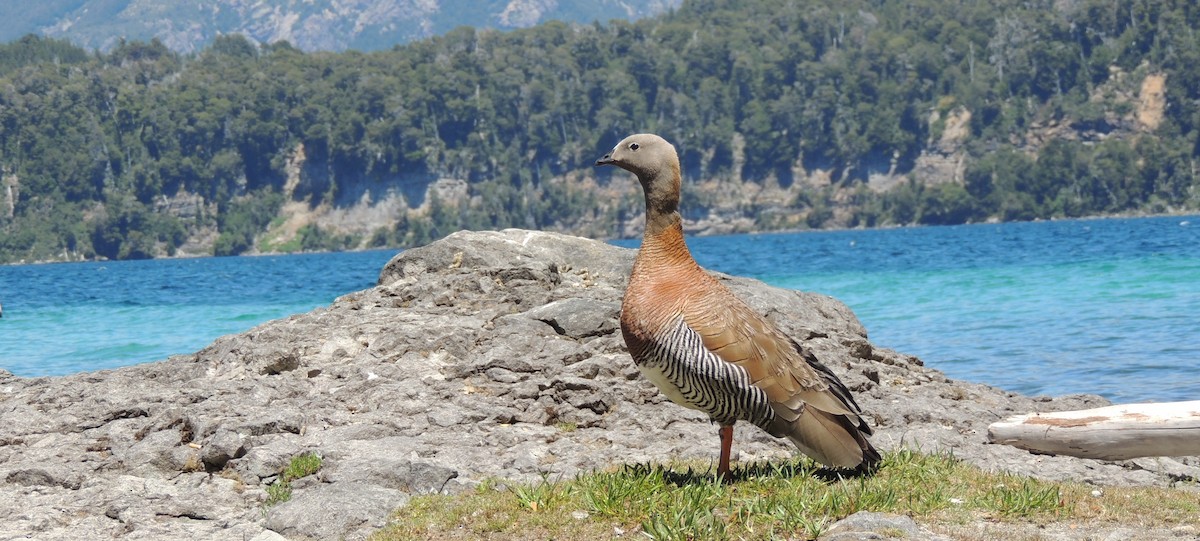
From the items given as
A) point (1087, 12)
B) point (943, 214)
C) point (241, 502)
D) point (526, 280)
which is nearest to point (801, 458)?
point (241, 502)

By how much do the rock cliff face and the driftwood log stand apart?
177 millimetres

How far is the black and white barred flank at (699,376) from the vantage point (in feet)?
26.1

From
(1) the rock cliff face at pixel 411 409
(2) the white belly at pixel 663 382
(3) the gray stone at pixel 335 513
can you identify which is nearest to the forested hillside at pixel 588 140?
(1) the rock cliff face at pixel 411 409

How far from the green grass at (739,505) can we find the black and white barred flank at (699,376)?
49 cm

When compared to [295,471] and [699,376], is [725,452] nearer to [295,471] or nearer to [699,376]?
[699,376]

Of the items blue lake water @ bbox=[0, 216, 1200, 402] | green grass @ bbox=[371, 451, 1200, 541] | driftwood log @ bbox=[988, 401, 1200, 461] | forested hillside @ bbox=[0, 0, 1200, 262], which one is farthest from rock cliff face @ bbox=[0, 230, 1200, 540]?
forested hillside @ bbox=[0, 0, 1200, 262]

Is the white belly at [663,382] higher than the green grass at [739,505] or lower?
higher

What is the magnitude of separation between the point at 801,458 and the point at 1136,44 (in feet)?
611

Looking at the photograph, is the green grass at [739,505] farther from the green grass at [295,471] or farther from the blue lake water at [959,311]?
the blue lake water at [959,311]

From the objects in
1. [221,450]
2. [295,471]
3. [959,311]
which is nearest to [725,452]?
[295,471]

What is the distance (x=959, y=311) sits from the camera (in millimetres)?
33719

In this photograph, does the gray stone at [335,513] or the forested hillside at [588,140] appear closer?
the gray stone at [335,513]

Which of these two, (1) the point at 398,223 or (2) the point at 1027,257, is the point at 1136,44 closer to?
(1) the point at 398,223

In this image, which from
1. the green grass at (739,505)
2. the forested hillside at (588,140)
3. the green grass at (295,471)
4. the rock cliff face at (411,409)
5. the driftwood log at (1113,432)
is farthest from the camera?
the forested hillside at (588,140)
